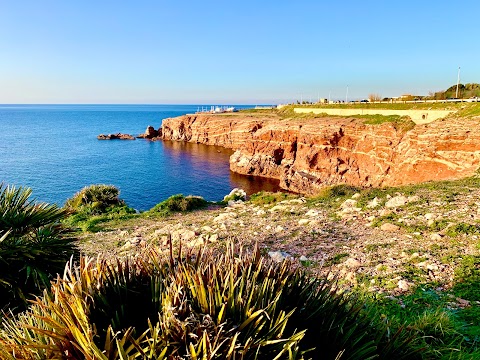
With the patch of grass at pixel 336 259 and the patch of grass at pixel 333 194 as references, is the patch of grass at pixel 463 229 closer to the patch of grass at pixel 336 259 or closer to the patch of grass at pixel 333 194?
the patch of grass at pixel 336 259

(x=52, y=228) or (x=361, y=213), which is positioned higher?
(x=52, y=228)

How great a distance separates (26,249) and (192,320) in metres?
3.86

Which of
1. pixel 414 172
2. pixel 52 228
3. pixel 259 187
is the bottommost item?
pixel 259 187

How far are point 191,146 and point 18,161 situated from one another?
33.7 metres

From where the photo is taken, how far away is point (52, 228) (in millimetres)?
Result: 5773

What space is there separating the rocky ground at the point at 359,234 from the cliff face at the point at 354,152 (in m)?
8.75

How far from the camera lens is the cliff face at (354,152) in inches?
1023

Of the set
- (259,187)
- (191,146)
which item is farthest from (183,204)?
(191,146)

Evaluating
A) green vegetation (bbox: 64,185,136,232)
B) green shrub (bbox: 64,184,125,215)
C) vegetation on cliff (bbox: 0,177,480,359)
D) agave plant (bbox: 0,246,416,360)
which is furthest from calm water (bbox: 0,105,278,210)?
agave plant (bbox: 0,246,416,360)

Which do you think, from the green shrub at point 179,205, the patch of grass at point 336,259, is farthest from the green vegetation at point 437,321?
the green shrub at point 179,205

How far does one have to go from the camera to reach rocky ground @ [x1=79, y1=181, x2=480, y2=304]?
251 inches

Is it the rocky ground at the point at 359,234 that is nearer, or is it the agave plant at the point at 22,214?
the agave plant at the point at 22,214

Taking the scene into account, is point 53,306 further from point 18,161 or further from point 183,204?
point 18,161

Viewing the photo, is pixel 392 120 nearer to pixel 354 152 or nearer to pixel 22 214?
pixel 354 152
